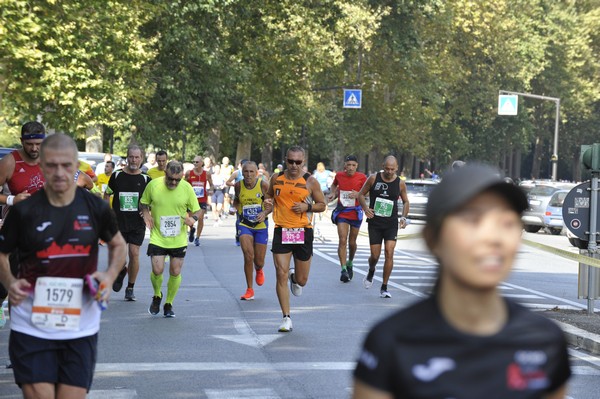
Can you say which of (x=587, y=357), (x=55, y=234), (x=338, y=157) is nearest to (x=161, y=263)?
(x=587, y=357)

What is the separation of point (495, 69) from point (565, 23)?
39.2 ft

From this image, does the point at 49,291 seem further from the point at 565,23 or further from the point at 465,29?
the point at 565,23

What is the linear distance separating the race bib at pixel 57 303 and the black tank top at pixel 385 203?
11.0 metres

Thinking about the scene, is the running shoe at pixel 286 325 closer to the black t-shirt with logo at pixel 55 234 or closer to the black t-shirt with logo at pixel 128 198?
the black t-shirt with logo at pixel 128 198

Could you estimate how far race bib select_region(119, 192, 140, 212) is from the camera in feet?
50.1

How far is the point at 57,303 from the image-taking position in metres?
5.72

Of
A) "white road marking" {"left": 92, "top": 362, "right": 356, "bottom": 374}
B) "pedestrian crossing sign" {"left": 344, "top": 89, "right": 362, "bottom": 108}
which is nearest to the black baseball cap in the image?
"white road marking" {"left": 92, "top": 362, "right": 356, "bottom": 374}

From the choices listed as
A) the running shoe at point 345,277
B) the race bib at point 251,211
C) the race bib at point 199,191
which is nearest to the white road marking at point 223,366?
the race bib at point 251,211

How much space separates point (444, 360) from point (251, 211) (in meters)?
12.7

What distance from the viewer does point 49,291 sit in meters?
5.79

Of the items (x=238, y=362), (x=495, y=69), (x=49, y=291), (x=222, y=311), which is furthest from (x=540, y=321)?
(x=495, y=69)

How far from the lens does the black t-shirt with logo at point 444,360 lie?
9.37 feet

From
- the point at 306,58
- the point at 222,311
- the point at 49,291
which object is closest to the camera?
the point at 49,291

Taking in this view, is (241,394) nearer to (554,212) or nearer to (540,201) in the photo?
(554,212)
